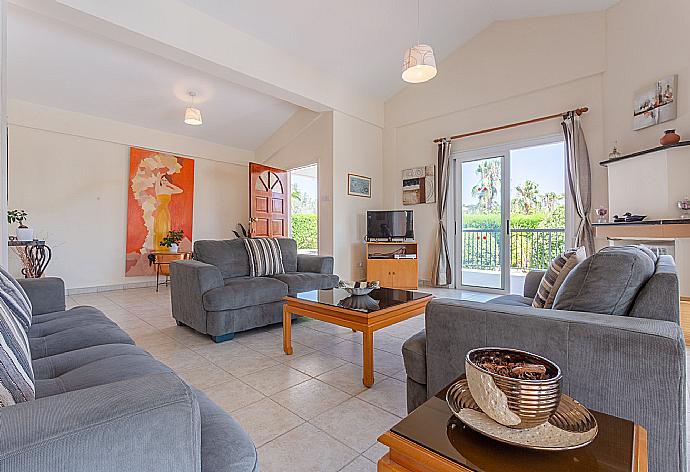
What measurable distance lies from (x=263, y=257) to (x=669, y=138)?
4.15m

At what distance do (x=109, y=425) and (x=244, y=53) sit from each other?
4.34 m

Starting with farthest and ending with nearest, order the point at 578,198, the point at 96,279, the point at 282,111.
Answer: the point at 282,111 < the point at 96,279 < the point at 578,198

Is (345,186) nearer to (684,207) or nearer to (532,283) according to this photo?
(532,283)

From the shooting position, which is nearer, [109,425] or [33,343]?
[109,425]

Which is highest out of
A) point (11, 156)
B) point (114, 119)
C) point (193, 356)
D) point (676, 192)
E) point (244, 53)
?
point (244, 53)

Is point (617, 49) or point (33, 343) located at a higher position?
point (617, 49)

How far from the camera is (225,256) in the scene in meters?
3.50

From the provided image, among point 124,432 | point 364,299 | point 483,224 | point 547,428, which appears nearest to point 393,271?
point 483,224

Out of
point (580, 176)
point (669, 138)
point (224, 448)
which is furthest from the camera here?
point (580, 176)

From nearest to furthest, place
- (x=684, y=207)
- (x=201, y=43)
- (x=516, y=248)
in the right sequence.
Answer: (x=684, y=207)
(x=201, y=43)
(x=516, y=248)

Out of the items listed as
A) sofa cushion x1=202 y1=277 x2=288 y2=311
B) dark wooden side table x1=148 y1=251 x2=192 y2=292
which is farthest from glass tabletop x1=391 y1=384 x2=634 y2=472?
dark wooden side table x1=148 y1=251 x2=192 y2=292

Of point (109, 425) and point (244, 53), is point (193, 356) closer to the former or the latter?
point (109, 425)

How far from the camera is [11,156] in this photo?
15.0 ft

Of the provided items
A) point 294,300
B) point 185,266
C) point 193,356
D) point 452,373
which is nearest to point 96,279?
point 185,266
